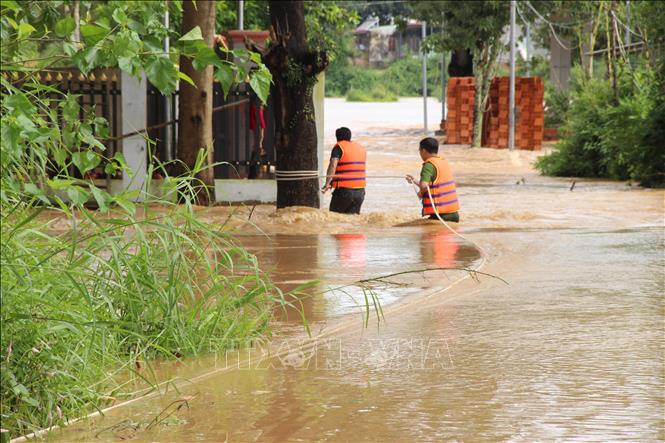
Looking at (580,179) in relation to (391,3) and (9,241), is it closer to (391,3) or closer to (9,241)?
(9,241)

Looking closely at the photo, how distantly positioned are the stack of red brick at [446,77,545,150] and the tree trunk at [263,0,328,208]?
72.7 ft

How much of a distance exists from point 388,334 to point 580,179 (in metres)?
19.8

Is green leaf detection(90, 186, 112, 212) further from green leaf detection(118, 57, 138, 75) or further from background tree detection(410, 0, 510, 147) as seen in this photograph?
background tree detection(410, 0, 510, 147)

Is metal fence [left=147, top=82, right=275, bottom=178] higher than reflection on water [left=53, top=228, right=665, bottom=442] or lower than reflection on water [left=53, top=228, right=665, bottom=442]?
higher

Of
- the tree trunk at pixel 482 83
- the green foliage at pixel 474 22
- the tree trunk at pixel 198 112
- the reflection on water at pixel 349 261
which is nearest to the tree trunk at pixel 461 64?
the green foliage at pixel 474 22

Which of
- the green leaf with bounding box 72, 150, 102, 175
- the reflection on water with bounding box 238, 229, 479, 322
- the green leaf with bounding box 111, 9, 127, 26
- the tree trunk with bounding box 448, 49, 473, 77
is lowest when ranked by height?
the reflection on water with bounding box 238, 229, 479, 322

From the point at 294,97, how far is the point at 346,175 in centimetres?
138

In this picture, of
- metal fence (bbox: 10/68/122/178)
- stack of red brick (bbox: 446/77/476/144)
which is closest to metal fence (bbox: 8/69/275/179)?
metal fence (bbox: 10/68/122/178)

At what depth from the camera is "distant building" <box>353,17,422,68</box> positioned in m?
104

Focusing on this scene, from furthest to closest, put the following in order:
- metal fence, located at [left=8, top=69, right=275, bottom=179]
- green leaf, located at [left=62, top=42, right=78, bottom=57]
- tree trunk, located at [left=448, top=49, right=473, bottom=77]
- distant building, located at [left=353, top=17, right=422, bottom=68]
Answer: distant building, located at [left=353, top=17, right=422, bottom=68], tree trunk, located at [left=448, top=49, right=473, bottom=77], metal fence, located at [left=8, top=69, right=275, bottom=179], green leaf, located at [left=62, top=42, right=78, bottom=57]

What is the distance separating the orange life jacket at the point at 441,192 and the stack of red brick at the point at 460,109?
87.4 feet

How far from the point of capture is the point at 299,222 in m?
16.1

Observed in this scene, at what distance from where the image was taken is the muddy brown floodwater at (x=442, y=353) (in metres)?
6.18

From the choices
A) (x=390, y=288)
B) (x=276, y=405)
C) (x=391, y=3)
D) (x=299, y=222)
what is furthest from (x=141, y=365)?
(x=391, y=3)
